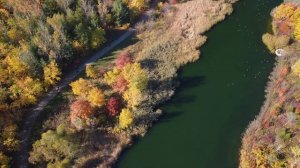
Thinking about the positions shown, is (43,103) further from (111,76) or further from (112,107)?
(112,107)

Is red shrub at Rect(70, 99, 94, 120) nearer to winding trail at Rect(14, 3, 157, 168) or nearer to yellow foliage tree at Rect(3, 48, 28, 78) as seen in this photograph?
winding trail at Rect(14, 3, 157, 168)

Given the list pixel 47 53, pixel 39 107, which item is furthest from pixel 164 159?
pixel 47 53

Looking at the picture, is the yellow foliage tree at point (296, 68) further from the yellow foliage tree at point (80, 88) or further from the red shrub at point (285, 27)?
the yellow foliage tree at point (80, 88)

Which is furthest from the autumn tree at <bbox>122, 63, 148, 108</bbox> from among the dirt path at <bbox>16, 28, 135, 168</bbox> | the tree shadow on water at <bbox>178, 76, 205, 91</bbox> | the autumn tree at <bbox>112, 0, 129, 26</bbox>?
the autumn tree at <bbox>112, 0, 129, 26</bbox>

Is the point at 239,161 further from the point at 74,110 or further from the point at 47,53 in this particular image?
the point at 47,53

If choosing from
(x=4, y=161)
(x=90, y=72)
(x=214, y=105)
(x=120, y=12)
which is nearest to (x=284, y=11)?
(x=214, y=105)
